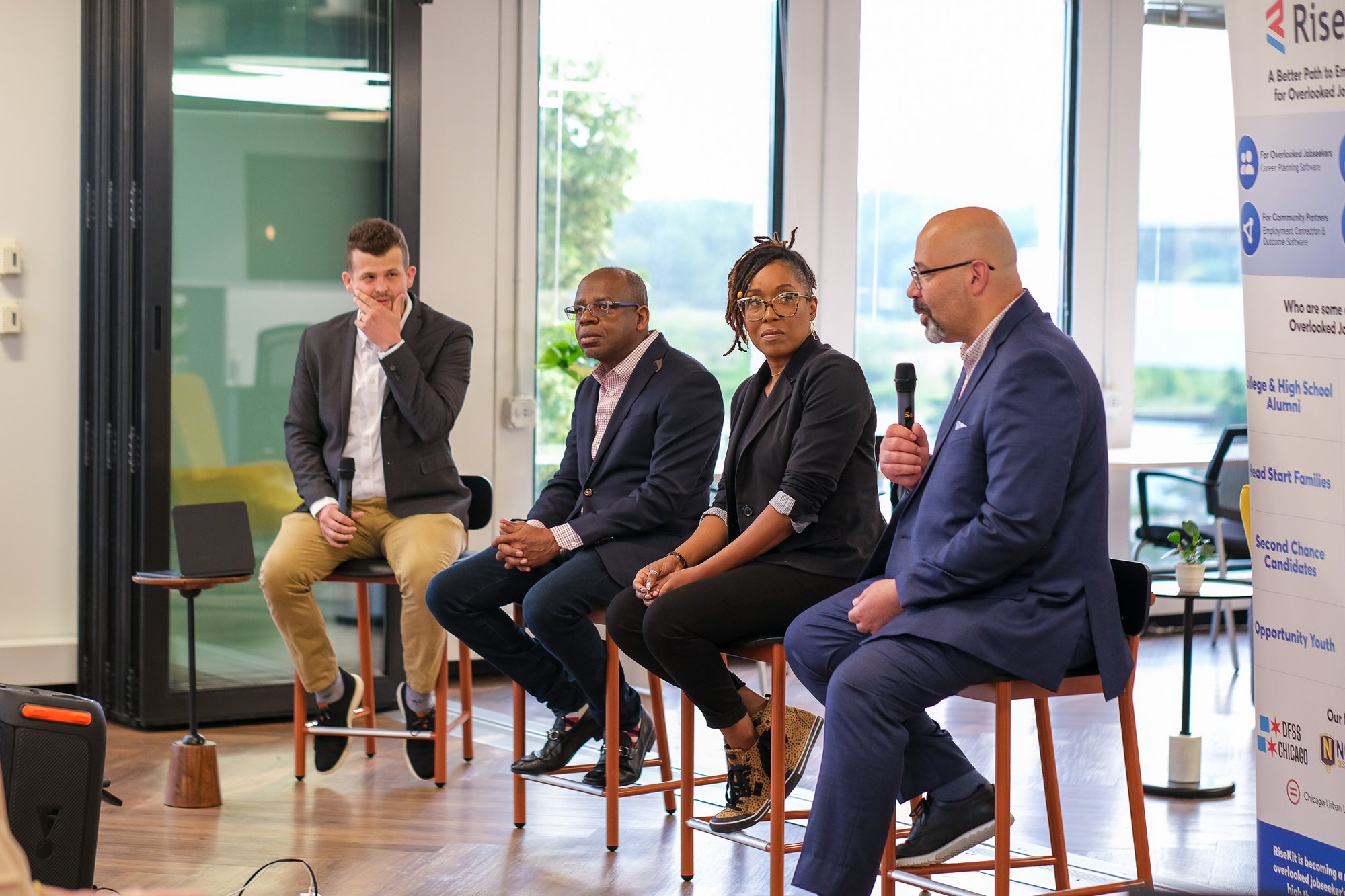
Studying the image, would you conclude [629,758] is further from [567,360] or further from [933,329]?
[567,360]

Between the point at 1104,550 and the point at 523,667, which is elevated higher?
the point at 1104,550

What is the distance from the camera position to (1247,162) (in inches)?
108

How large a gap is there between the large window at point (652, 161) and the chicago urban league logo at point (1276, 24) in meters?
3.20

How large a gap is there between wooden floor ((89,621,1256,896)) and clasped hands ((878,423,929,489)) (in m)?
0.99

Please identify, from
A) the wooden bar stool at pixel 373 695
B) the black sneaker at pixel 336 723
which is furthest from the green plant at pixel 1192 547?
the black sneaker at pixel 336 723

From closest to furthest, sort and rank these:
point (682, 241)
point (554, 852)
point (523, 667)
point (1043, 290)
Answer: point (554, 852) < point (523, 667) < point (682, 241) < point (1043, 290)

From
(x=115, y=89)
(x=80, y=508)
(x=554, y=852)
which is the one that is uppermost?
(x=115, y=89)

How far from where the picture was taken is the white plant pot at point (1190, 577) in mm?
4316

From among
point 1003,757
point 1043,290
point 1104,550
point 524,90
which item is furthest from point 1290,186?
point 1043,290

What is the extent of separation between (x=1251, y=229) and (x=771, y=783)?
1.54m

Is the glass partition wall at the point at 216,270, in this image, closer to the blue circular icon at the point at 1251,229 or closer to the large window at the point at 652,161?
the large window at the point at 652,161

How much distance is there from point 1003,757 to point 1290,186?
47.9 inches

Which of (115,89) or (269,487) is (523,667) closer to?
(269,487)

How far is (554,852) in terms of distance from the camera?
3502 mm
